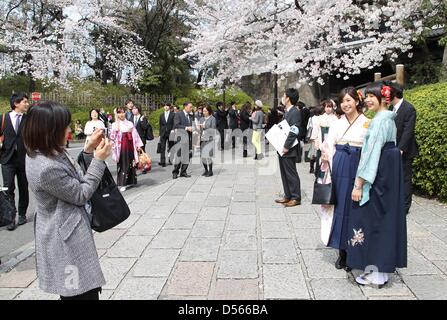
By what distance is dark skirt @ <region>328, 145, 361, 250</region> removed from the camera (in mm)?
4066

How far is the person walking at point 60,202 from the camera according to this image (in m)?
2.33

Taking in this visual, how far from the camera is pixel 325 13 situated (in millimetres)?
12930

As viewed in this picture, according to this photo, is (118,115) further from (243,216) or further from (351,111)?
(351,111)

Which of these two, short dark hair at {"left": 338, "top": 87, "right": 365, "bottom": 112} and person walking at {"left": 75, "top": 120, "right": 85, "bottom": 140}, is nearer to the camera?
short dark hair at {"left": 338, "top": 87, "right": 365, "bottom": 112}

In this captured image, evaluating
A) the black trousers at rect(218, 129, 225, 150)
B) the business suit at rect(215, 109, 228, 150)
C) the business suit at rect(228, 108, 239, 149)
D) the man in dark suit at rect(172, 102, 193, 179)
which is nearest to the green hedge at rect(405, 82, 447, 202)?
the man in dark suit at rect(172, 102, 193, 179)

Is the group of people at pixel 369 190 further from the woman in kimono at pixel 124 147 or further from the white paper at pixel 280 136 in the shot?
the woman in kimono at pixel 124 147

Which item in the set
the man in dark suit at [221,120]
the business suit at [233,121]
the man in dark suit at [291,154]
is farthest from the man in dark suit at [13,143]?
the business suit at [233,121]

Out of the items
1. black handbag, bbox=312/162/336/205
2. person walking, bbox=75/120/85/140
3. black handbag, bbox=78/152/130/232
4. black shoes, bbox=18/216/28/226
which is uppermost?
black handbag, bbox=78/152/130/232

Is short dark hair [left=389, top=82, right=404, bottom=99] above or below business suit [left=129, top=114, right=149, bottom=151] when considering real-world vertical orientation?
above

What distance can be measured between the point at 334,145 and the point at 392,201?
34.0 inches

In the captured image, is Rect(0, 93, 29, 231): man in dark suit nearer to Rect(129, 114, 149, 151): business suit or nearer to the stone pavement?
the stone pavement

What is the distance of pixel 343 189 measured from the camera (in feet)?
13.5

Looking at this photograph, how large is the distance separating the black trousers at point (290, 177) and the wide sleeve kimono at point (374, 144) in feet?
10.8
